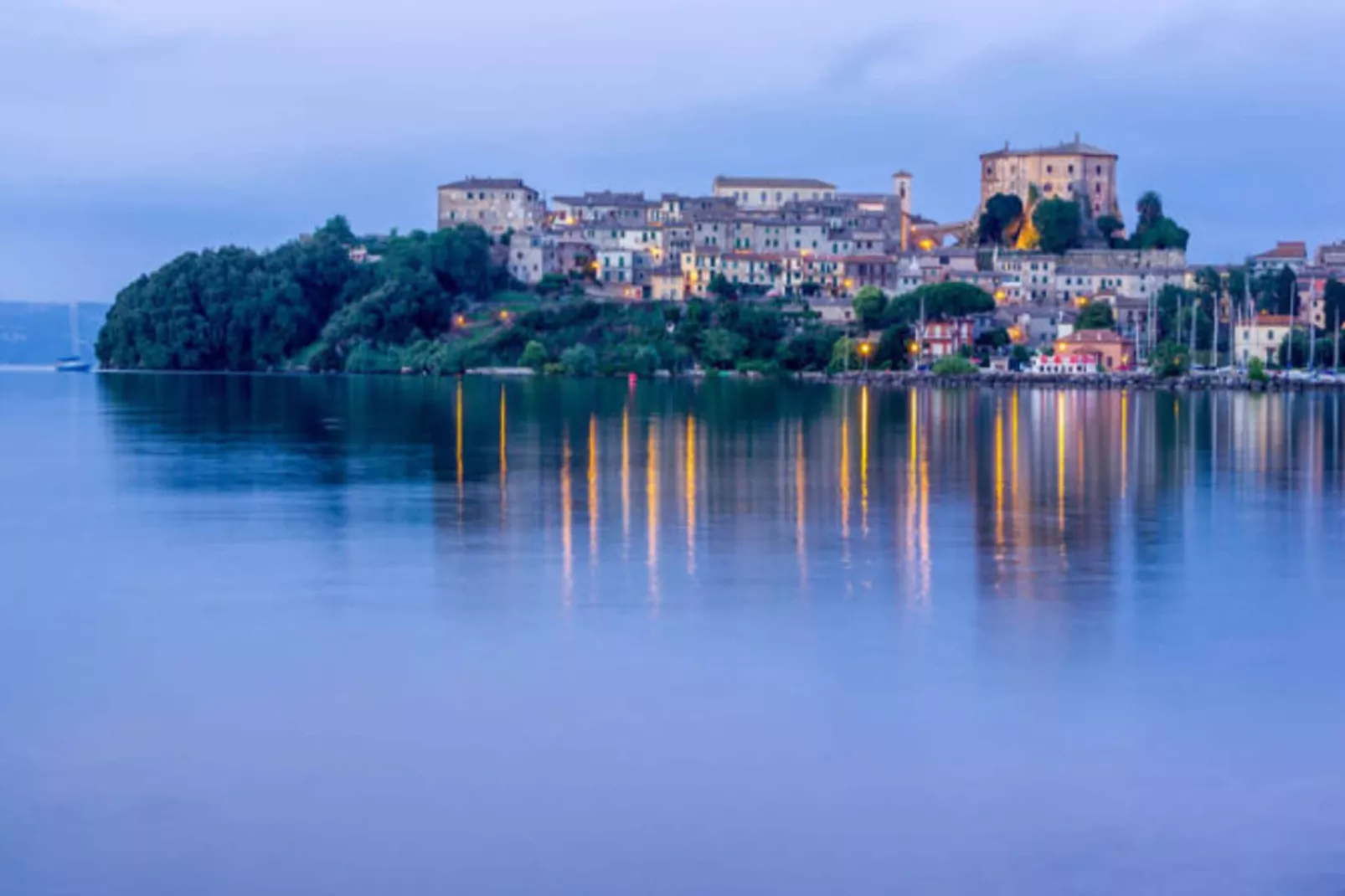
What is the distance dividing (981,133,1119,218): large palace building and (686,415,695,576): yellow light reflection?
67677mm

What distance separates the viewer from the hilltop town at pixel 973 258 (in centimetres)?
7894

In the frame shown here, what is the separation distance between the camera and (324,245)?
90312 millimetres

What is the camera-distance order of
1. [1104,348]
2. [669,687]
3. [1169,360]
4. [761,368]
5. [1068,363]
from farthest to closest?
1. [761,368]
2. [1104,348]
3. [1068,363]
4. [1169,360]
5. [669,687]

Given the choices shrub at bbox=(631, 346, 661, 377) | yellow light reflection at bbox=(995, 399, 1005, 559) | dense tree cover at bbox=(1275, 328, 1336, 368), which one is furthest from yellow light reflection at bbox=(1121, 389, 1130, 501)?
shrub at bbox=(631, 346, 661, 377)

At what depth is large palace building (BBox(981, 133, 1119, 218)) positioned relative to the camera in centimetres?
9612

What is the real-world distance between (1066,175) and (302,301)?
4515cm

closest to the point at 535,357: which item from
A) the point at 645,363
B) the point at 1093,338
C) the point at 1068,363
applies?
the point at 645,363

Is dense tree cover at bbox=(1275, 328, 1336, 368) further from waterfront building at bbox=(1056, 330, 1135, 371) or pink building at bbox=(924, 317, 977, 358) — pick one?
pink building at bbox=(924, 317, 977, 358)

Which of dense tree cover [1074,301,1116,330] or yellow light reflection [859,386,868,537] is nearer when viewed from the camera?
yellow light reflection [859,386,868,537]

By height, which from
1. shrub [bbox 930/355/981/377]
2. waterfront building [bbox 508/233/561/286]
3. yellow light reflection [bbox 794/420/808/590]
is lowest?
yellow light reflection [bbox 794/420/808/590]

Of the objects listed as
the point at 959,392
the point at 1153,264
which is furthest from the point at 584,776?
the point at 1153,264

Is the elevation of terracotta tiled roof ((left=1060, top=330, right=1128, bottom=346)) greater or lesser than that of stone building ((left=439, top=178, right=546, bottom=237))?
lesser

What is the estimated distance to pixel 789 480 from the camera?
2323cm

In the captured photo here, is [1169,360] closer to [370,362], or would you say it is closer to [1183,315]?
[1183,315]
